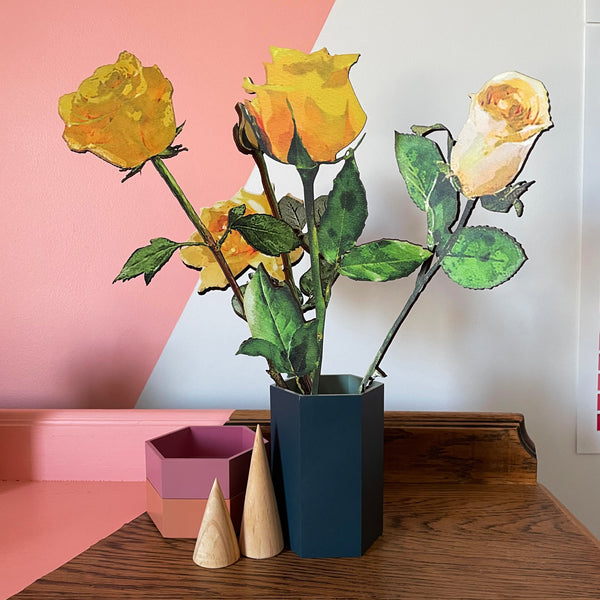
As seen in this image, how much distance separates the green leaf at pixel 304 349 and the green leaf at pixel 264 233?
0.08m

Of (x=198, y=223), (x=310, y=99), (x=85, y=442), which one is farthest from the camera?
(x=85, y=442)

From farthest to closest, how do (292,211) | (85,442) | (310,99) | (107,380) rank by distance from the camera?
(107,380) → (85,442) → (292,211) → (310,99)

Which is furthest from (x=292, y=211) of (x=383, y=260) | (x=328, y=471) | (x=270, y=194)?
(x=328, y=471)

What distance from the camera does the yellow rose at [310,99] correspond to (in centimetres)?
53

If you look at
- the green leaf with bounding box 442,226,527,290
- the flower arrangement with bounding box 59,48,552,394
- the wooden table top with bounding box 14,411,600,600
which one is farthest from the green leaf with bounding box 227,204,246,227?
the wooden table top with bounding box 14,411,600,600

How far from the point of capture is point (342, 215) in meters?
0.59

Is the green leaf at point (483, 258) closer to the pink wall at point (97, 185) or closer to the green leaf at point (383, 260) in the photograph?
the green leaf at point (383, 260)

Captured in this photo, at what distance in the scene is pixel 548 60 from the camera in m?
0.95

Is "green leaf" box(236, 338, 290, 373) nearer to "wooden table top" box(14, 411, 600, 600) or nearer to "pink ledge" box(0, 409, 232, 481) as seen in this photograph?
"wooden table top" box(14, 411, 600, 600)

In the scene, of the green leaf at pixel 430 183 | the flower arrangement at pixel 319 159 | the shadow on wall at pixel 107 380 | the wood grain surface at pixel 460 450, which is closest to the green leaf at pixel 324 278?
the flower arrangement at pixel 319 159

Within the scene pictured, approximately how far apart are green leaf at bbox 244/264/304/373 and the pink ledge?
35cm

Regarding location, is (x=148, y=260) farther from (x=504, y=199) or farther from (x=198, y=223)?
(x=504, y=199)

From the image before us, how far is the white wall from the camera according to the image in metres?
0.95

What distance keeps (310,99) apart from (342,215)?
116 millimetres
